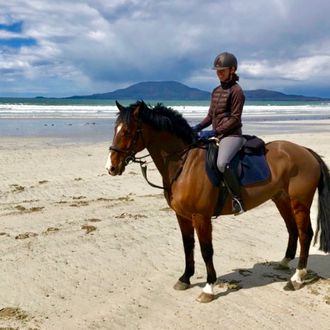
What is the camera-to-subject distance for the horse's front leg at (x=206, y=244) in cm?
502

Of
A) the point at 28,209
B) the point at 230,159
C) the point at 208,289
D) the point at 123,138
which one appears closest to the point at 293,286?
the point at 208,289

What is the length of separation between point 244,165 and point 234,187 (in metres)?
0.32

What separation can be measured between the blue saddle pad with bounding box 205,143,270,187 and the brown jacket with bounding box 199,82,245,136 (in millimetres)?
325

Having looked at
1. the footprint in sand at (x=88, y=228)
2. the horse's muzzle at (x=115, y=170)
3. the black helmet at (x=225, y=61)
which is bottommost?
the footprint in sand at (x=88, y=228)

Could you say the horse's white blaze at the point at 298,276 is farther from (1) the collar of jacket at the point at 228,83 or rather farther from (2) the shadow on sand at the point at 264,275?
(1) the collar of jacket at the point at 228,83

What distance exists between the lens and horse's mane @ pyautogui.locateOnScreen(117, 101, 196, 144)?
15.7 feet

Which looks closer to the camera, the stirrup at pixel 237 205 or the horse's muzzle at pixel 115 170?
the horse's muzzle at pixel 115 170

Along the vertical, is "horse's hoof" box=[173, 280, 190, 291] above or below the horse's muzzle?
below

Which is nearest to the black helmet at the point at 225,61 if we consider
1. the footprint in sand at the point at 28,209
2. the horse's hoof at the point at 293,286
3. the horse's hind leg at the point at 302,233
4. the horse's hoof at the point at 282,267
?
the horse's hind leg at the point at 302,233

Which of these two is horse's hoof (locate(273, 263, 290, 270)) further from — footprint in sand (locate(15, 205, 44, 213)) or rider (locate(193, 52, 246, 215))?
footprint in sand (locate(15, 205, 44, 213))

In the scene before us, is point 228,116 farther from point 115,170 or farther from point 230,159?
point 115,170

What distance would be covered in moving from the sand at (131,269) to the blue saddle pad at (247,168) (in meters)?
1.39

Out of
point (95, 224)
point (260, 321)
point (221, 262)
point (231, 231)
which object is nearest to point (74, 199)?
point (95, 224)

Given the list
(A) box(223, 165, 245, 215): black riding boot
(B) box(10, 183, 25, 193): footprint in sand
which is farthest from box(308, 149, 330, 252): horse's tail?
(B) box(10, 183, 25, 193): footprint in sand
